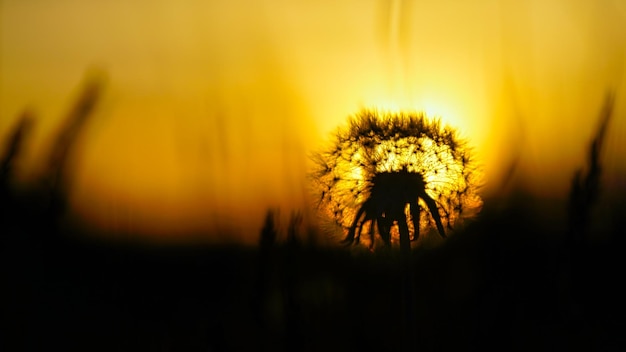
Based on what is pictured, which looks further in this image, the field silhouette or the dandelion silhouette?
the dandelion silhouette

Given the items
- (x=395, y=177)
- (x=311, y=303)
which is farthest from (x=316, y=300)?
(x=395, y=177)

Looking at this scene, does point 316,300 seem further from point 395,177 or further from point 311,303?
point 395,177

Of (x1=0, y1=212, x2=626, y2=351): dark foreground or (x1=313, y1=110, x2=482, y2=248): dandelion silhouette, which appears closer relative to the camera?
(x1=0, y1=212, x2=626, y2=351): dark foreground

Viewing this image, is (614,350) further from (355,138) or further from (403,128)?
(403,128)

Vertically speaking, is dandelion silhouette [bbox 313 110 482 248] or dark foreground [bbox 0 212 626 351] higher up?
dandelion silhouette [bbox 313 110 482 248]

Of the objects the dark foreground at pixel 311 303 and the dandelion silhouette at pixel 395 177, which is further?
the dandelion silhouette at pixel 395 177

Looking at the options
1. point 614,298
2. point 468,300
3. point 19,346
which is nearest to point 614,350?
point 614,298
